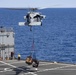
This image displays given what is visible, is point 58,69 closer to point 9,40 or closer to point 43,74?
point 43,74

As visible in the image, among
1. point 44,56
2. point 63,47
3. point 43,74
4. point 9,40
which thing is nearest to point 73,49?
point 63,47

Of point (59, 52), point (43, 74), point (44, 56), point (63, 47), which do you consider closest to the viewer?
point (43, 74)

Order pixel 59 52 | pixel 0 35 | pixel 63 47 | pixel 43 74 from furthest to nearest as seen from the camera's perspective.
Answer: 1. pixel 63 47
2. pixel 59 52
3. pixel 0 35
4. pixel 43 74

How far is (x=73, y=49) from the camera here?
12481cm

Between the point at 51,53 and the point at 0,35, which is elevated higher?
the point at 0,35

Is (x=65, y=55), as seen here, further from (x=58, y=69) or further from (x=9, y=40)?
(x=58, y=69)

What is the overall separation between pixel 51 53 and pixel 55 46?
19.2 m

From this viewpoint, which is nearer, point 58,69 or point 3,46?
point 58,69

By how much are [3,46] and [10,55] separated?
2399 mm

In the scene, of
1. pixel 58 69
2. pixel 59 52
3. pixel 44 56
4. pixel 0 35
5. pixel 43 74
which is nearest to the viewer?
pixel 43 74

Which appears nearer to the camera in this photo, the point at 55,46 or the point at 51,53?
the point at 51,53

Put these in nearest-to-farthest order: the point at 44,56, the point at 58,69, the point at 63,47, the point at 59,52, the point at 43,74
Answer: the point at 43,74, the point at 58,69, the point at 44,56, the point at 59,52, the point at 63,47

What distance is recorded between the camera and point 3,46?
7106 centimetres

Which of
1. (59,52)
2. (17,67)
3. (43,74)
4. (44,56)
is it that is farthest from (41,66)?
(59,52)
